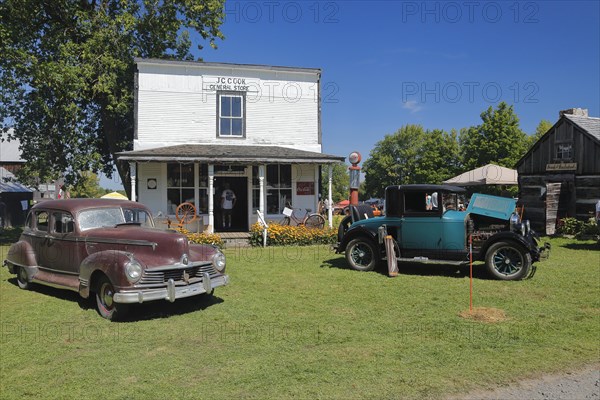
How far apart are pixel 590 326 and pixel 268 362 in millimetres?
4470

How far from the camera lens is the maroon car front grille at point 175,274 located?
21.3 ft

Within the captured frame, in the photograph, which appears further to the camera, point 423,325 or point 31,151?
point 31,151

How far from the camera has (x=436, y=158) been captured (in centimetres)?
6212

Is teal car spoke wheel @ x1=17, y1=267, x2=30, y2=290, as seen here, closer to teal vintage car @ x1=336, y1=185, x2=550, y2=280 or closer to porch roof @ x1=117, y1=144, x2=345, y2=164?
porch roof @ x1=117, y1=144, x2=345, y2=164

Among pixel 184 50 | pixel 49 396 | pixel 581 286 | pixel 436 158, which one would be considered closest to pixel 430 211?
pixel 581 286

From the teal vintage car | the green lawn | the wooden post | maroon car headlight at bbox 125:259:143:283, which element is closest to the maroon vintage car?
maroon car headlight at bbox 125:259:143:283

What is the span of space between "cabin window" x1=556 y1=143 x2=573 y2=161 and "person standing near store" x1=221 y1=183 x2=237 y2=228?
14.1 m

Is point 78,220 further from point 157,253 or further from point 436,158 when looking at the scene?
point 436,158

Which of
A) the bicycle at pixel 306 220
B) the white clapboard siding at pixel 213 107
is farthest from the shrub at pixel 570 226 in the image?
the white clapboard siding at pixel 213 107

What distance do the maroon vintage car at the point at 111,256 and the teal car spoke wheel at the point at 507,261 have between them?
5.48 meters

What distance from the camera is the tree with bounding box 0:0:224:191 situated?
687 inches

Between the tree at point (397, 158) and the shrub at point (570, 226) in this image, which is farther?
the tree at point (397, 158)

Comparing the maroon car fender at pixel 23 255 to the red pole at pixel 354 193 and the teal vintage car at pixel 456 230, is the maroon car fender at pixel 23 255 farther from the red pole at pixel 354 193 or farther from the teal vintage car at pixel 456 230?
the red pole at pixel 354 193

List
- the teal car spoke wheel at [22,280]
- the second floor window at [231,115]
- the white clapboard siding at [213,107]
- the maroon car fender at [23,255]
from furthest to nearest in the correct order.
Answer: the second floor window at [231,115]
the white clapboard siding at [213,107]
the teal car spoke wheel at [22,280]
the maroon car fender at [23,255]
